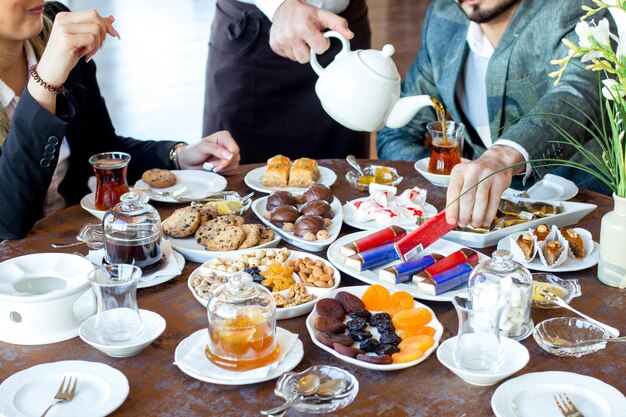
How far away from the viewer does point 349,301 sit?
1544 millimetres

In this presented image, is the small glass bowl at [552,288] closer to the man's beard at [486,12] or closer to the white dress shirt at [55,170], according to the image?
the man's beard at [486,12]

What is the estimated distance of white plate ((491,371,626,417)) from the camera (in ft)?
4.14

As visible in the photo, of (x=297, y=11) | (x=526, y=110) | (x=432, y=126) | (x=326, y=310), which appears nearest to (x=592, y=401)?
(x=326, y=310)

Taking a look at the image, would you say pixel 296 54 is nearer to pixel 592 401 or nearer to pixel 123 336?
pixel 123 336

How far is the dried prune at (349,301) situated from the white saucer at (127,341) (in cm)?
32

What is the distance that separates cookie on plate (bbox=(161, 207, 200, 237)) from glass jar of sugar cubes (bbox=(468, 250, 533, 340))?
67cm

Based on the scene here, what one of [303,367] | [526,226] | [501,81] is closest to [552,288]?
[526,226]

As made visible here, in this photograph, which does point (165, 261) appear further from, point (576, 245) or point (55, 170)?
point (576, 245)

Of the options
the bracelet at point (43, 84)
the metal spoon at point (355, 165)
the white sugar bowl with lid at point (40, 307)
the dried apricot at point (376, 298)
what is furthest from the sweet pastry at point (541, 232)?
the bracelet at point (43, 84)

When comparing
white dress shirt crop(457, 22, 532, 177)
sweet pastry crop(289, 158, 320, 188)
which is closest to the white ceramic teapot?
sweet pastry crop(289, 158, 320, 188)

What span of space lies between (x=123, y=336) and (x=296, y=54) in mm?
997

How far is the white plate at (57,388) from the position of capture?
1257mm

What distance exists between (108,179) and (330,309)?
2.45ft

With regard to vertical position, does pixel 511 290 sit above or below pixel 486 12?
below
